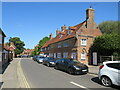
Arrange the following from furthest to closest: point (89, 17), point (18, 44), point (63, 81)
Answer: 1. point (18, 44)
2. point (89, 17)
3. point (63, 81)

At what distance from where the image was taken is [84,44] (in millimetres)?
24484

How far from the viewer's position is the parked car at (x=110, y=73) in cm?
721

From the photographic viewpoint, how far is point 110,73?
7.56m

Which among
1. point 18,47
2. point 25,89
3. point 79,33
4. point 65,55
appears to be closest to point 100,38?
point 79,33

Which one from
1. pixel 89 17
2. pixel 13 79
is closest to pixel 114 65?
pixel 13 79

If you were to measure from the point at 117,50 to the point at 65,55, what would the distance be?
38.0ft

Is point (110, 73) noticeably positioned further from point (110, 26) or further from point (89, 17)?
point (110, 26)

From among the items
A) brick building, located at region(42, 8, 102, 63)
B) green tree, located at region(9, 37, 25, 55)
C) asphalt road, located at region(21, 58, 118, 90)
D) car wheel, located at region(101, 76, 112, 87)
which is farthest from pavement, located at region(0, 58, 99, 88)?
green tree, located at region(9, 37, 25, 55)

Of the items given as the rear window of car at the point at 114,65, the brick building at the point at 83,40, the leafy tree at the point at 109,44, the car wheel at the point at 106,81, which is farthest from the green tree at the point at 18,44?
the rear window of car at the point at 114,65

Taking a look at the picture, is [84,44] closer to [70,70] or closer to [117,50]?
[117,50]

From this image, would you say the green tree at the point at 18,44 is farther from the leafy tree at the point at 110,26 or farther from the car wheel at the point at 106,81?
the car wheel at the point at 106,81

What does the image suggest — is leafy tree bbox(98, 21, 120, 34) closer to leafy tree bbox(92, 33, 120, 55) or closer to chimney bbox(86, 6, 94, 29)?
chimney bbox(86, 6, 94, 29)

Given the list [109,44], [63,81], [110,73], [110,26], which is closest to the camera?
[110,73]

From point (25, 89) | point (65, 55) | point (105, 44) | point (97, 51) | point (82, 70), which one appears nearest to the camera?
point (25, 89)
